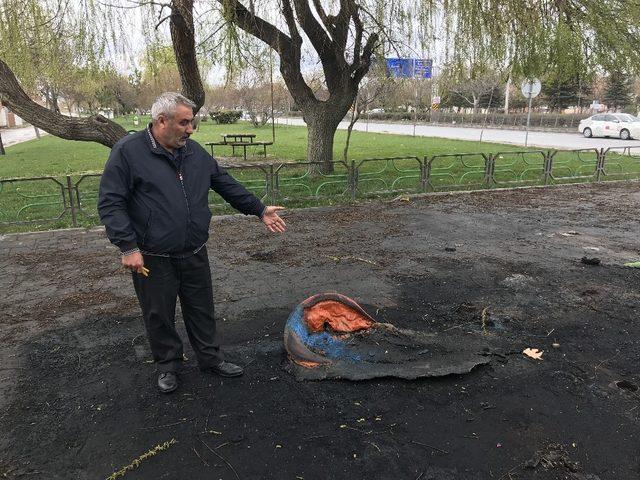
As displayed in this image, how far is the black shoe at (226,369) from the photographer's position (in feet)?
11.6

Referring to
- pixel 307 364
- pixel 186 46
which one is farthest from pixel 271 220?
pixel 186 46

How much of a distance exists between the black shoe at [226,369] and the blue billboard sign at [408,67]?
784cm

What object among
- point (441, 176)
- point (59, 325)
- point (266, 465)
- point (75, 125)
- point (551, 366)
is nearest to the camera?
point (266, 465)

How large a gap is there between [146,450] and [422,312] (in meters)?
2.69

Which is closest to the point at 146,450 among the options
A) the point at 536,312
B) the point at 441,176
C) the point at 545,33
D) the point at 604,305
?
the point at 536,312

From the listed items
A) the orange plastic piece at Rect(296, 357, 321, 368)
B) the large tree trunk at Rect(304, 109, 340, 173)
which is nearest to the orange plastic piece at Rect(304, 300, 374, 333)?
the orange plastic piece at Rect(296, 357, 321, 368)

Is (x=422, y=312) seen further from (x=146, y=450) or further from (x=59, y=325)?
(x=59, y=325)

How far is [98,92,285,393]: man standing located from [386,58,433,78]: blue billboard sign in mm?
7338

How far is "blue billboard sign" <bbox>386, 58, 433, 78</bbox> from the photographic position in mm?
9734

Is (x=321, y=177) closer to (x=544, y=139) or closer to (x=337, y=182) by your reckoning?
(x=337, y=182)

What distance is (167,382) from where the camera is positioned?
11.1 feet

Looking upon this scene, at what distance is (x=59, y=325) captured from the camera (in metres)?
4.51

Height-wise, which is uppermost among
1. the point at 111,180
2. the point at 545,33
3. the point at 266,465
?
the point at 545,33

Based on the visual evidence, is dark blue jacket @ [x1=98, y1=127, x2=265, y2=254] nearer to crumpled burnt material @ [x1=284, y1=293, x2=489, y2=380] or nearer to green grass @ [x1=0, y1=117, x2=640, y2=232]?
crumpled burnt material @ [x1=284, y1=293, x2=489, y2=380]
